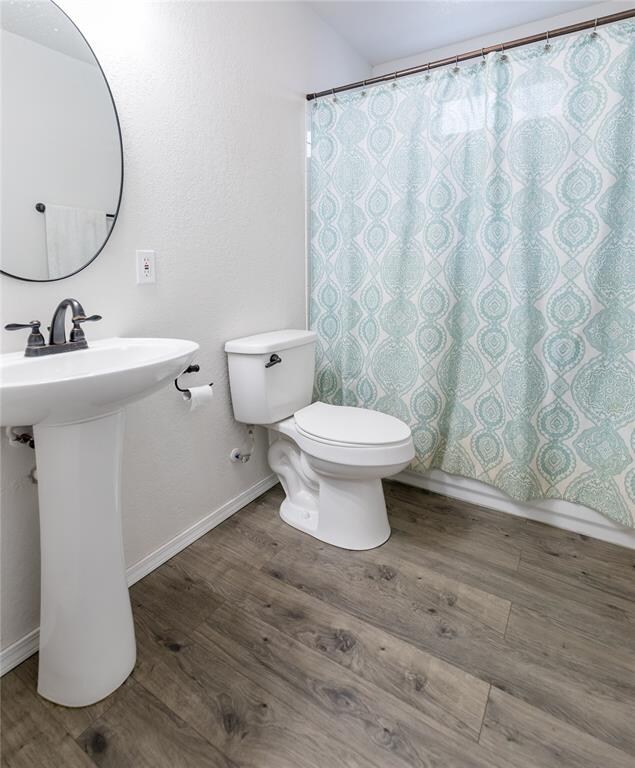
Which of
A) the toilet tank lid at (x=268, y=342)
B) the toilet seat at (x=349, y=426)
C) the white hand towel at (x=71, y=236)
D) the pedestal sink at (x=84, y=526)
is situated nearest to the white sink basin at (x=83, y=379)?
the pedestal sink at (x=84, y=526)

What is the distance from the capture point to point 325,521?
173 cm

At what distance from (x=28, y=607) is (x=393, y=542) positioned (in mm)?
1256

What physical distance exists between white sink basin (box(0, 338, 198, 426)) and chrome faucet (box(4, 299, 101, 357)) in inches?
0.8

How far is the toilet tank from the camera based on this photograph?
5.57 feet

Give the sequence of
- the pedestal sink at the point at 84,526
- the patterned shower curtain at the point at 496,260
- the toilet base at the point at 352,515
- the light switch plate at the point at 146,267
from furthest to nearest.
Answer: the toilet base at the point at 352,515, the patterned shower curtain at the point at 496,260, the light switch plate at the point at 146,267, the pedestal sink at the point at 84,526

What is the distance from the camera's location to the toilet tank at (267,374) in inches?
66.9

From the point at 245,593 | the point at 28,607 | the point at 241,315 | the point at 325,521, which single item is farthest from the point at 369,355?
the point at 28,607

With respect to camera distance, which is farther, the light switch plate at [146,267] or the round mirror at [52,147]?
the light switch plate at [146,267]

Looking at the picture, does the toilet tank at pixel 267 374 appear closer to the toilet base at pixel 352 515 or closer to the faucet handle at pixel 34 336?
the toilet base at pixel 352 515

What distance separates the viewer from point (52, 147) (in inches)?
44.0

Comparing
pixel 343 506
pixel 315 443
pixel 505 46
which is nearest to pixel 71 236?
pixel 315 443

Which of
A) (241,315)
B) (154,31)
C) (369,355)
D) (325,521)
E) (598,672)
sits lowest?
(598,672)

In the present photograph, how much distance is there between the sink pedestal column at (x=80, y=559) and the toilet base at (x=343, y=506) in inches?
30.9

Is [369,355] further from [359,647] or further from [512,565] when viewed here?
[359,647]
